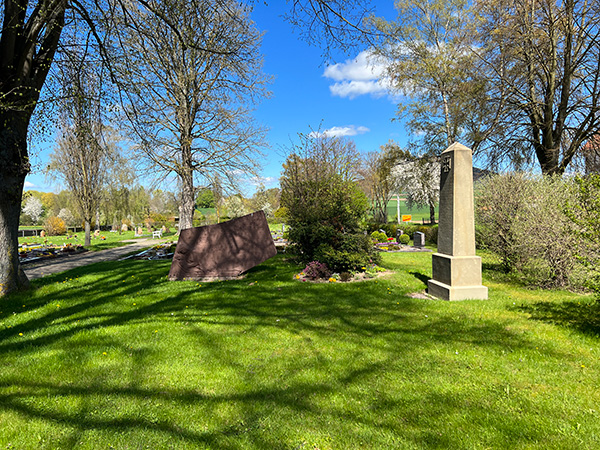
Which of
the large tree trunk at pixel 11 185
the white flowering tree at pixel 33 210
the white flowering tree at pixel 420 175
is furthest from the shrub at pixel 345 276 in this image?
the white flowering tree at pixel 33 210

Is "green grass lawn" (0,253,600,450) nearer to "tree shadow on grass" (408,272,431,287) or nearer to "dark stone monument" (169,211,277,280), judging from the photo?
"tree shadow on grass" (408,272,431,287)

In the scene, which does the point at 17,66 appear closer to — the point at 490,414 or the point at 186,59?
the point at 186,59

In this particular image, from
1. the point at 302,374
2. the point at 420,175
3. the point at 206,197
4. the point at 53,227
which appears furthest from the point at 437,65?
the point at 206,197

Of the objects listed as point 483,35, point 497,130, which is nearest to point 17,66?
point 483,35

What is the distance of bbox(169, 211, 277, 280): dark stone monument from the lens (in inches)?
341

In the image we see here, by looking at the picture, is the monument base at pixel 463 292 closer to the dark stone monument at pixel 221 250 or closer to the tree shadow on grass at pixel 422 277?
the tree shadow on grass at pixel 422 277

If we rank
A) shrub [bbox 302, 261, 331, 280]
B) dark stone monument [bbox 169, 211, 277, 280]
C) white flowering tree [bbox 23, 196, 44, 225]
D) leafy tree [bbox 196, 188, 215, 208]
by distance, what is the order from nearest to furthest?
shrub [bbox 302, 261, 331, 280], dark stone monument [bbox 169, 211, 277, 280], leafy tree [bbox 196, 188, 215, 208], white flowering tree [bbox 23, 196, 44, 225]

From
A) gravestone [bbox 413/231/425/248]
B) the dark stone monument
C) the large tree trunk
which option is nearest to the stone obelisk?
the dark stone monument

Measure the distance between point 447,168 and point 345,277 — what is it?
3.78 meters

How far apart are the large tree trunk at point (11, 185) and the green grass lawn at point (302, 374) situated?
903 millimetres

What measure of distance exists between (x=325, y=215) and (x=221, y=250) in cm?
358

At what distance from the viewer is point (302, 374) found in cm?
342

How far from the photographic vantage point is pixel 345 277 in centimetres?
825

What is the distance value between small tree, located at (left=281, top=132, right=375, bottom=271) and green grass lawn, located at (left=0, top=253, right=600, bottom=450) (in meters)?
2.75
